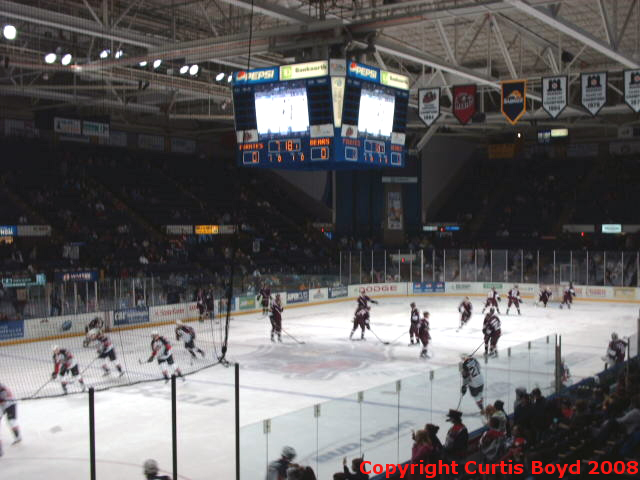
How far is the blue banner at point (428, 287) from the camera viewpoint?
1411 inches

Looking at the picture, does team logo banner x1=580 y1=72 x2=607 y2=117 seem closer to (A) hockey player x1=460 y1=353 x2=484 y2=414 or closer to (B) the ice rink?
(B) the ice rink

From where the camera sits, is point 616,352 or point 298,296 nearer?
point 616,352

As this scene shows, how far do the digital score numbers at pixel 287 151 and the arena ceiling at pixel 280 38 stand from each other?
5.93ft

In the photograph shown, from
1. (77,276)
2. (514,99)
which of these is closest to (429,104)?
(514,99)

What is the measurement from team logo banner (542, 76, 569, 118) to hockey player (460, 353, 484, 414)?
33.0 ft

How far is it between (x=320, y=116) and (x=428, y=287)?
21973 mm

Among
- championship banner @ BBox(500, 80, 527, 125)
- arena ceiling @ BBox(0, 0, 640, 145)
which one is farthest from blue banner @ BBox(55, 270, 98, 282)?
championship banner @ BBox(500, 80, 527, 125)

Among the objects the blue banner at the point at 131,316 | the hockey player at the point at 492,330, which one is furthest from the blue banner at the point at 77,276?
the hockey player at the point at 492,330

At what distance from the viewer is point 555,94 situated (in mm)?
19141

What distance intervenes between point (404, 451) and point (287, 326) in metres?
16.5

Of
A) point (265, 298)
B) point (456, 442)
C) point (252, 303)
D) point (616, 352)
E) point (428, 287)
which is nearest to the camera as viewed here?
point (456, 442)

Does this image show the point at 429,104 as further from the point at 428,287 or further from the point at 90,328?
the point at 428,287

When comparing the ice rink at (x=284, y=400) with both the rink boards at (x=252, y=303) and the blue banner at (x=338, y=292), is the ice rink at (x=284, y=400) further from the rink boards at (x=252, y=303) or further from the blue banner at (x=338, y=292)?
the blue banner at (x=338, y=292)

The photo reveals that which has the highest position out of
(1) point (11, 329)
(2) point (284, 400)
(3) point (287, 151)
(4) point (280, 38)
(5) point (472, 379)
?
(4) point (280, 38)
